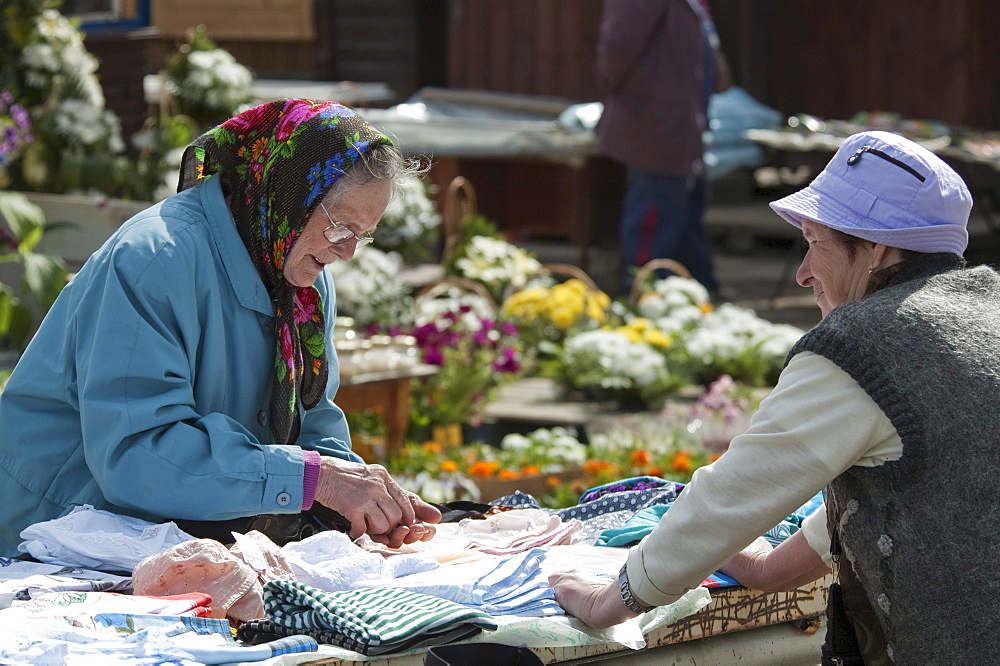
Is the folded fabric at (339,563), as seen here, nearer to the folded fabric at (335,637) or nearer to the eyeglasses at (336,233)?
the folded fabric at (335,637)

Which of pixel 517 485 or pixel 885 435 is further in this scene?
pixel 517 485

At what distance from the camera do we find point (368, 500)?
7.82ft

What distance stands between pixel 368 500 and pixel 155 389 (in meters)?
0.43

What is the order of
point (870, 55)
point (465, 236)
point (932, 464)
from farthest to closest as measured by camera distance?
point (870, 55) → point (465, 236) → point (932, 464)

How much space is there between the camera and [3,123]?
517 cm

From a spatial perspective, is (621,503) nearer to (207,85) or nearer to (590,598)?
(590,598)

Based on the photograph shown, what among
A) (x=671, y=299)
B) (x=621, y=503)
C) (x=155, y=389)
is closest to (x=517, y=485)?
(x=621, y=503)

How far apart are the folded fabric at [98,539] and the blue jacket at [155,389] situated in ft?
0.14

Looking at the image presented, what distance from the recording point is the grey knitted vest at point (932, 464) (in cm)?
181

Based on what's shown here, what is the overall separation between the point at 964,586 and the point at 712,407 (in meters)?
3.40

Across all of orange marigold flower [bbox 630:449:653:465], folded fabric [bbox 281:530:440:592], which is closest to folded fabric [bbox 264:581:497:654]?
folded fabric [bbox 281:530:440:592]

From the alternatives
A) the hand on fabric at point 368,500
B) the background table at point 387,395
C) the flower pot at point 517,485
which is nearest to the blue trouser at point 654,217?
the background table at point 387,395

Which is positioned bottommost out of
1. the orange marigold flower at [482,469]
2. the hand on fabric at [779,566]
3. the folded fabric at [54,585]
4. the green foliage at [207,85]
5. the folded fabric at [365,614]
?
the orange marigold flower at [482,469]

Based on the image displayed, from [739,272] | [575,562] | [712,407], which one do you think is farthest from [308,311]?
[739,272]
